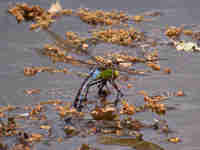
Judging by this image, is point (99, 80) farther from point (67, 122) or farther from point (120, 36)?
point (120, 36)

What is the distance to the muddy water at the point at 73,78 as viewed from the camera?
3108mm

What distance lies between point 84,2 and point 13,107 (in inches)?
113

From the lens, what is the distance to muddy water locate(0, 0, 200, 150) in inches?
122

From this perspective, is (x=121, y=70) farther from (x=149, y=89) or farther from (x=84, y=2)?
(x=84, y=2)

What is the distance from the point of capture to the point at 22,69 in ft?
13.1

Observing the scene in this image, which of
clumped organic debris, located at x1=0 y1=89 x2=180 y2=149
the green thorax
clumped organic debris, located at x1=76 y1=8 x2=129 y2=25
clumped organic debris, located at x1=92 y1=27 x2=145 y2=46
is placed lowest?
clumped organic debris, located at x1=0 y1=89 x2=180 y2=149

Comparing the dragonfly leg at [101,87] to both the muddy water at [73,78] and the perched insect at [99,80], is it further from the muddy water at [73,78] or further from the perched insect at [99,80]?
the muddy water at [73,78]

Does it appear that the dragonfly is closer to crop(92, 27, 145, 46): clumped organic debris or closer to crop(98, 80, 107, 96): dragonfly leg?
crop(98, 80, 107, 96): dragonfly leg

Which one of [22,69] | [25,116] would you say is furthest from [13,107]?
[22,69]

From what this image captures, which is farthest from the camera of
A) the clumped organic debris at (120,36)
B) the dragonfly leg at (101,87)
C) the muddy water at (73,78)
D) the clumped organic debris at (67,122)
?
the clumped organic debris at (120,36)

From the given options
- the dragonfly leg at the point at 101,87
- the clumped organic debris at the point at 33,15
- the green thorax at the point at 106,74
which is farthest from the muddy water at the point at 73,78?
the green thorax at the point at 106,74

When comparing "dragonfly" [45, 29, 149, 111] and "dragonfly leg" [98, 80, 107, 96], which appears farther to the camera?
"dragonfly leg" [98, 80, 107, 96]

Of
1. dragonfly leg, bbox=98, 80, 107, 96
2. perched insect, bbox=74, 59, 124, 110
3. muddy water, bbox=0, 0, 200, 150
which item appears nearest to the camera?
muddy water, bbox=0, 0, 200, 150

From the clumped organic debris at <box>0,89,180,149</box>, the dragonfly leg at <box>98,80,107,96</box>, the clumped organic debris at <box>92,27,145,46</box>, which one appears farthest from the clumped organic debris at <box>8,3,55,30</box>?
the clumped organic debris at <box>0,89,180,149</box>
